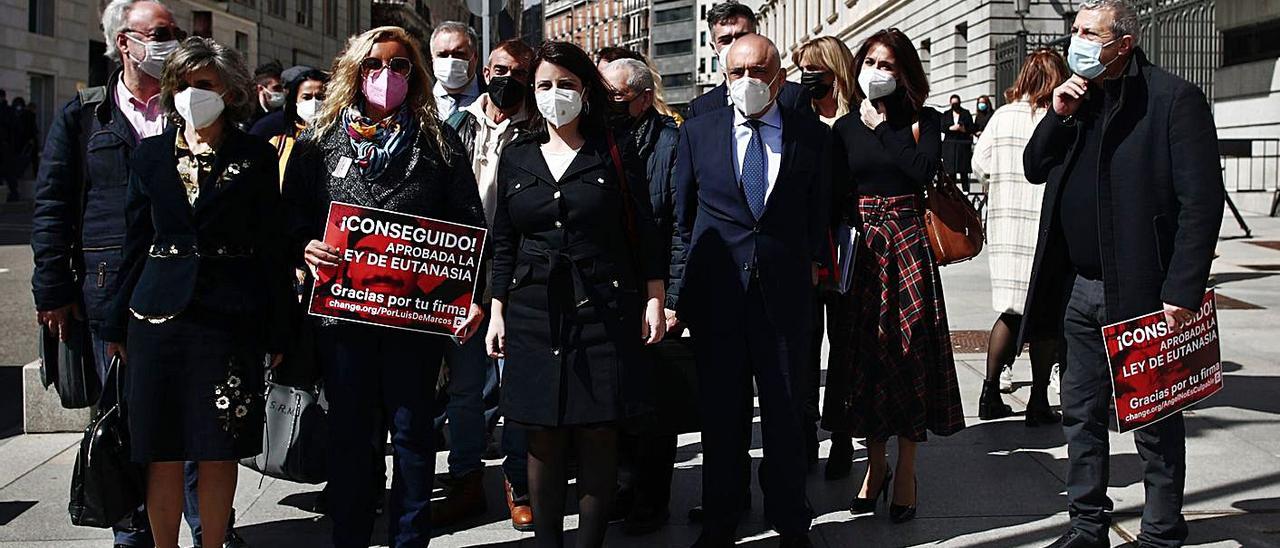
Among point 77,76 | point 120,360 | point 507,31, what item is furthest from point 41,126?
point 120,360

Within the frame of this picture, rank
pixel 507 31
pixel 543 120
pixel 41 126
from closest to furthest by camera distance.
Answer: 1. pixel 543 120
2. pixel 507 31
3. pixel 41 126

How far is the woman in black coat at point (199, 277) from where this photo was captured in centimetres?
414

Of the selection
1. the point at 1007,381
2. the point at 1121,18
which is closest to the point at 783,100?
the point at 1121,18

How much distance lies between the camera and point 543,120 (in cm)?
463

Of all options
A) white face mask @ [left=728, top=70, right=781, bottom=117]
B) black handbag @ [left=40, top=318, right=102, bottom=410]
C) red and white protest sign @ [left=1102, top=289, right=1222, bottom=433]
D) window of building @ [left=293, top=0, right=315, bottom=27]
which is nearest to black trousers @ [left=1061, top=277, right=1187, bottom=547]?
red and white protest sign @ [left=1102, top=289, right=1222, bottom=433]

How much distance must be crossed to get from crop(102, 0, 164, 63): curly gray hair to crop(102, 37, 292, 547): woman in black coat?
43cm

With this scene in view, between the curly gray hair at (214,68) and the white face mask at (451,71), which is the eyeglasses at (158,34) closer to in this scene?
the curly gray hair at (214,68)

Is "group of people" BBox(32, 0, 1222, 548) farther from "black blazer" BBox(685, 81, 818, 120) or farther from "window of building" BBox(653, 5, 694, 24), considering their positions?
"window of building" BBox(653, 5, 694, 24)

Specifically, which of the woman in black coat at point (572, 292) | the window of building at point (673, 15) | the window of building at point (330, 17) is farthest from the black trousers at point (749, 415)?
the window of building at point (673, 15)

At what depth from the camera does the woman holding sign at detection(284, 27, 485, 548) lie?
4.44 metres

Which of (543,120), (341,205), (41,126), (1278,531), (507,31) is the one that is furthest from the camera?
(41,126)

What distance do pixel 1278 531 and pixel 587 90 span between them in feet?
10.4

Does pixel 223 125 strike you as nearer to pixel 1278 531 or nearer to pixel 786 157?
pixel 786 157

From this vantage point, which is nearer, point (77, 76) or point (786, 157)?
point (786, 157)
